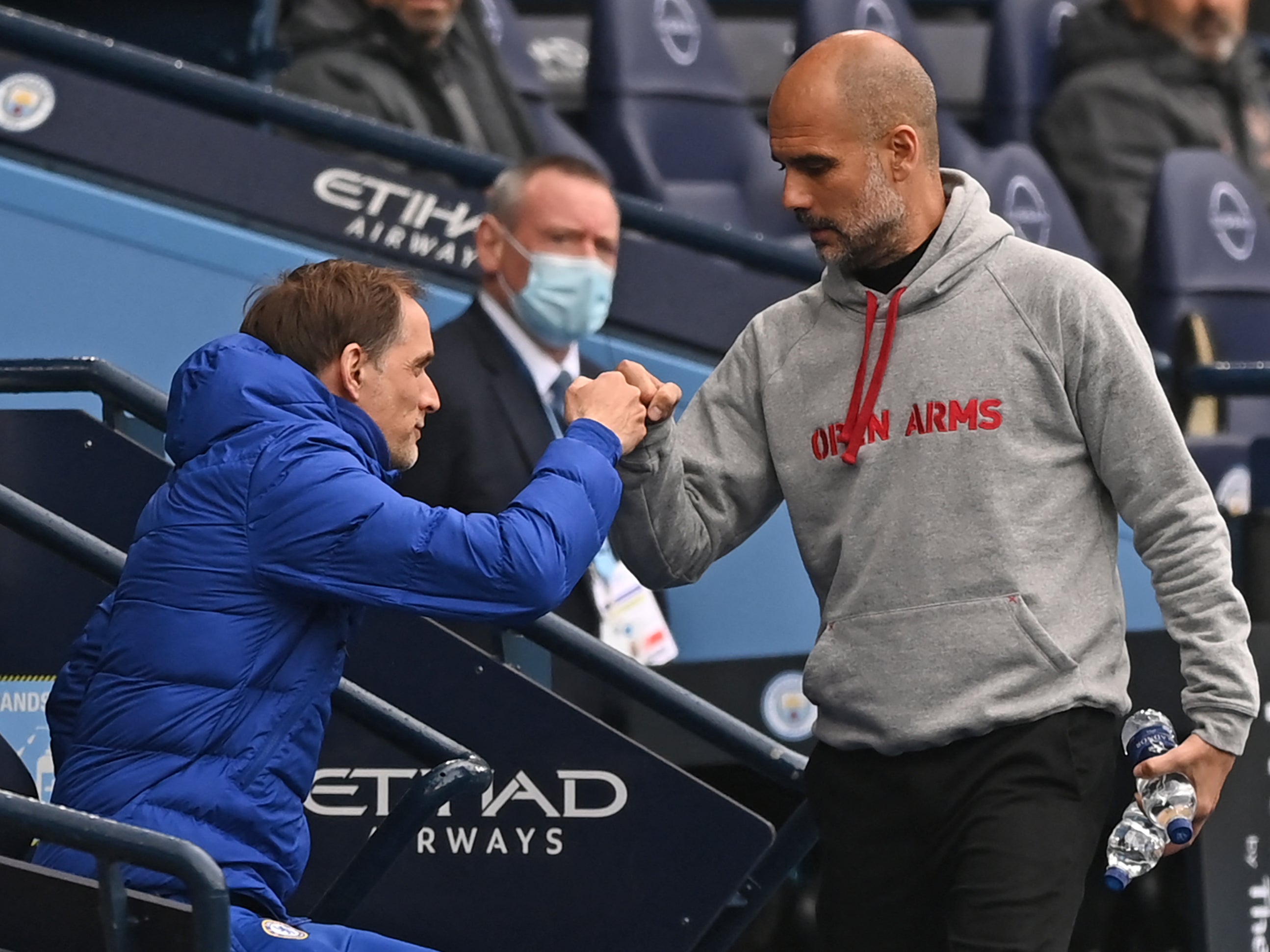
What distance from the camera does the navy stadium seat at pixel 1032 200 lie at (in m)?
6.63

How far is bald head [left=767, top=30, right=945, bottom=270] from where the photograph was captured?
9.42ft

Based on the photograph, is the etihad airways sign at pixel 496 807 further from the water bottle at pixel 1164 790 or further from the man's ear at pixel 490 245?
the man's ear at pixel 490 245

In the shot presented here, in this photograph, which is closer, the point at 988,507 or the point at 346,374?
the point at 346,374

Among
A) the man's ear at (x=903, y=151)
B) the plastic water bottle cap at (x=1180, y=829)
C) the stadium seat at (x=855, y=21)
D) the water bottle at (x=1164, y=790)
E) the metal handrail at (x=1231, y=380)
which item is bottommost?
the plastic water bottle cap at (x=1180, y=829)

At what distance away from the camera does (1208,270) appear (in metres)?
6.59

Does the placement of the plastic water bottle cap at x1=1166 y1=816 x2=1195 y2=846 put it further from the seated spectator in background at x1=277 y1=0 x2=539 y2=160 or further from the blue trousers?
the seated spectator in background at x1=277 y1=0 x2=539 y2=160

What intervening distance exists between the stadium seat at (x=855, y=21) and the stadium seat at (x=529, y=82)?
2.79 feet

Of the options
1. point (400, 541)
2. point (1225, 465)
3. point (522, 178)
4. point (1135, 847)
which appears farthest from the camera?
point (1225, 465)

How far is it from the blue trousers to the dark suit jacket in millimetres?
1776

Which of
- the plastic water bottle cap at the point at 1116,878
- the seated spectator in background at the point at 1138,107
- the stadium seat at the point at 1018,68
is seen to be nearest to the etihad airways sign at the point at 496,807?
the plastic water bottle cap at the point at 1116,878

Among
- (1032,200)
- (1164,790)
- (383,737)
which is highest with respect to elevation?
(1032,200)

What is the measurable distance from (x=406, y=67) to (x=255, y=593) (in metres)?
3.37

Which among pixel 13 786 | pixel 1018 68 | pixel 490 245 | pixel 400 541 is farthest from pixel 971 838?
pixel 1018 68

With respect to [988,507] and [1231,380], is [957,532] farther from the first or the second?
[1231,380]
